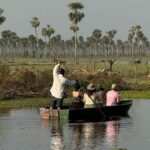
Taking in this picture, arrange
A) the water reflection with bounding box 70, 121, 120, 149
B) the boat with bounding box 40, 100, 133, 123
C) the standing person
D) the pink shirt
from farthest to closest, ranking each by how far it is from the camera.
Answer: the pink shirt → the standing person → the boat with bounding box 40, 100, 133, 123 → the water reflection with bounding box 70, 121, 120, 149

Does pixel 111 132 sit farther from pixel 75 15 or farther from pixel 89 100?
pixel 75 15

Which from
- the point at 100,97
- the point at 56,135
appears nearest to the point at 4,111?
the point at 100,97

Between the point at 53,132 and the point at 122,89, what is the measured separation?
900 inches

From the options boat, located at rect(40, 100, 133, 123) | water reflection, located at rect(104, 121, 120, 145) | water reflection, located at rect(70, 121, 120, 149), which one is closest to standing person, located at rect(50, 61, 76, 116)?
boat, located at rect(40, 100, 133, 123)

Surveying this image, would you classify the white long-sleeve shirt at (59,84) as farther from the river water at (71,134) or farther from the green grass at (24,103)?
the green grass at (24,103)

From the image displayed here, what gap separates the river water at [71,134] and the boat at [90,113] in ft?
1.22

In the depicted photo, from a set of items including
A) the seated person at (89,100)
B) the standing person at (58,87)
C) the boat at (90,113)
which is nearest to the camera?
the boat at (90,113)

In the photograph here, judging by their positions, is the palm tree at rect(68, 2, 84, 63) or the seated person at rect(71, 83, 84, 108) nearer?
the seated person at rect(71, 83, 84, 108)

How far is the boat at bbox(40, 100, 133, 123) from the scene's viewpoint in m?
24.0

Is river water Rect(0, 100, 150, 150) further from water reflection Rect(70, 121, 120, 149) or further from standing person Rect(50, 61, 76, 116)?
standing person Rect(50, 61, 76, 116)

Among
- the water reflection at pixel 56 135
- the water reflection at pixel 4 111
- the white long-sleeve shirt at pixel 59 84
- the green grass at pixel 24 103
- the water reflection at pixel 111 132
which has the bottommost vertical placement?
the water reflection at pixel 56 135

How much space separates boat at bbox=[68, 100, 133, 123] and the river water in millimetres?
535

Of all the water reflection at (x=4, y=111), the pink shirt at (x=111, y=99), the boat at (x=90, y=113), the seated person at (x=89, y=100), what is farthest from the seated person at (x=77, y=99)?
the water reflection at (x=4, y=111)

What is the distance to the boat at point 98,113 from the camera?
24.1 m
